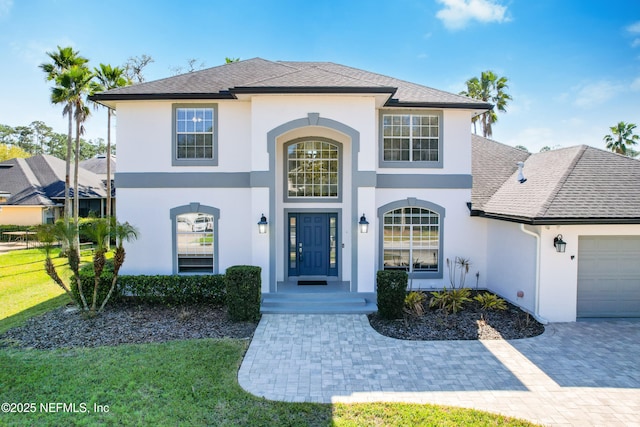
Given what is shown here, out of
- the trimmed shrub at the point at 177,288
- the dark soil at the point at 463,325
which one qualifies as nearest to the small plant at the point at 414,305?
the dark soil at the point at 463,325

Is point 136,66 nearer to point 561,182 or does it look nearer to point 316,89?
point 316,89

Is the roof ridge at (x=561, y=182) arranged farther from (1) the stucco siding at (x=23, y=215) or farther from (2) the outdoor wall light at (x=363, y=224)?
(1) the stucco siding at (x=23, y=215)

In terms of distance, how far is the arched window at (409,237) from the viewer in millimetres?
11703

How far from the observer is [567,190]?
9258 mm

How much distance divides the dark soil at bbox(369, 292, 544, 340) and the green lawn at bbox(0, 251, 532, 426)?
9.99 ft

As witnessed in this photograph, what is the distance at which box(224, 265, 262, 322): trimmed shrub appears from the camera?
29.2ft

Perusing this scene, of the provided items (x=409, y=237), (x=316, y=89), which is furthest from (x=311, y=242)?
(x=316, y=89)

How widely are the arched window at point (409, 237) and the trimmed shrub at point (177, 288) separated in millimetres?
5563

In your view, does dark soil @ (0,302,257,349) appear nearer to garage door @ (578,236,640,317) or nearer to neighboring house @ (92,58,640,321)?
neighboring house @ (92,58,640,321)

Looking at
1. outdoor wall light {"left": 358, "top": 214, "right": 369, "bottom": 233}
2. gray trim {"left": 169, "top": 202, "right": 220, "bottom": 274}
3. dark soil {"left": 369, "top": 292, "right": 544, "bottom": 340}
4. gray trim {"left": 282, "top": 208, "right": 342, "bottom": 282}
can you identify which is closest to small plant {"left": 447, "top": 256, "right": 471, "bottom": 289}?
dark soil {"left": 369, "top": 292, "right": 544, "bottom": 340}

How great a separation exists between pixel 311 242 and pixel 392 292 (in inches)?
152

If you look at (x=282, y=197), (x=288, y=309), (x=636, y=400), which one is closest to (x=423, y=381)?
(x=636, y=400)

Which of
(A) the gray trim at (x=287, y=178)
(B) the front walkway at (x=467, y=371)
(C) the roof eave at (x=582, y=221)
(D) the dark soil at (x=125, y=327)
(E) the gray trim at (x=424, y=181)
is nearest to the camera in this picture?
(B) the front walkway at (x=467, y=371)

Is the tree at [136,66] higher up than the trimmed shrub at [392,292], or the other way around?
the tree at [136,66]
